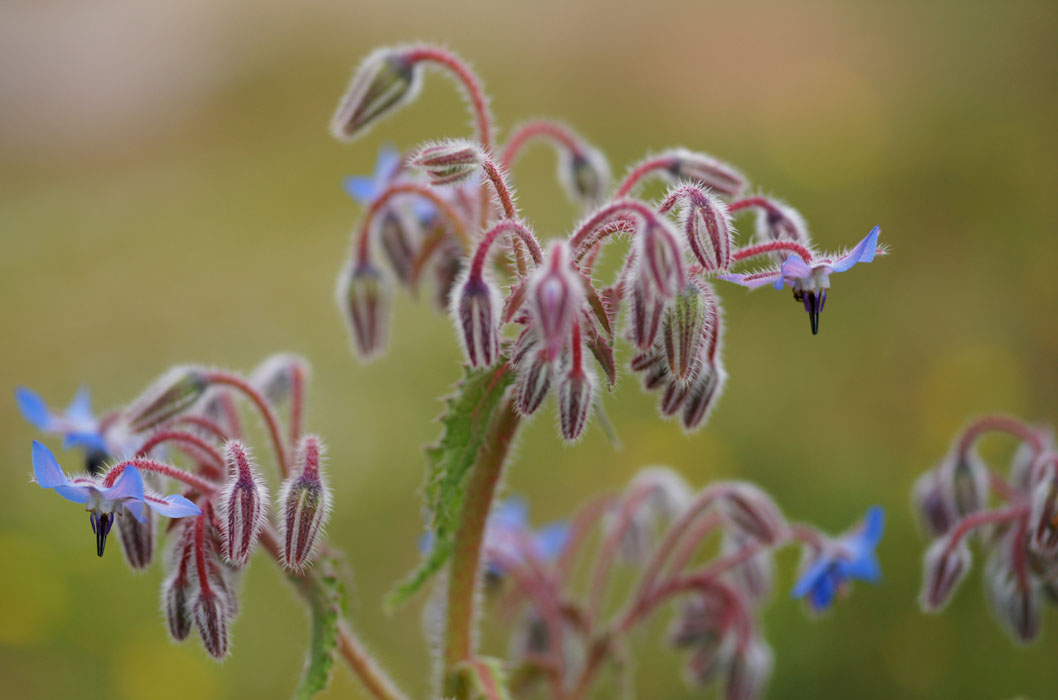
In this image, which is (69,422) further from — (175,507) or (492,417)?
(492,417)

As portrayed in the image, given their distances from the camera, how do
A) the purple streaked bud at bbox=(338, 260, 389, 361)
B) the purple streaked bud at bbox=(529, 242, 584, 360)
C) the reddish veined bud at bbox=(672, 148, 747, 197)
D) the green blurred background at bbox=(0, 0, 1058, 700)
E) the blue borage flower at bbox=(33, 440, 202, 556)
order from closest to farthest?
the purple streaked bud at bbox=(529, 242, 584, 360)
the blue borage flower at bbox=(33, 440, 202, 556)
the reddish veined bud at bbox=(672, 148, 747, 197)
the purple streaked bud at bbox=(338, 260, 389, 361)
the green blurred background at bbox=(0, 0, 1058, 700)

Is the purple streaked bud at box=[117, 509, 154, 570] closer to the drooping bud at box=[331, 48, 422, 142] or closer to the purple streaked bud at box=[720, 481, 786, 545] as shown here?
the drooping bud at box=[331, 48, 422, 142]

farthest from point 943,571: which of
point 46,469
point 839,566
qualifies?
point 46,469

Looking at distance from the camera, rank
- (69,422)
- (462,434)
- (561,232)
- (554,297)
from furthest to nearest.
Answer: (561,232) < (69,422) < (462,434) < (554,297)

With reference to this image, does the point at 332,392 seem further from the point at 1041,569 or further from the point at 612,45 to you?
the point at 612,45

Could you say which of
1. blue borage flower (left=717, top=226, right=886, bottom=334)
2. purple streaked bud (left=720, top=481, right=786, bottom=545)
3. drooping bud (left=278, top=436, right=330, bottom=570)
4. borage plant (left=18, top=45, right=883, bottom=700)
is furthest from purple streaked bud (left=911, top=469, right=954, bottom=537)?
drooping bud (left=278, top=436, right=330, bottom=570)

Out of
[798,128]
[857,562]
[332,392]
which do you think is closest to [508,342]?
[857,562]
